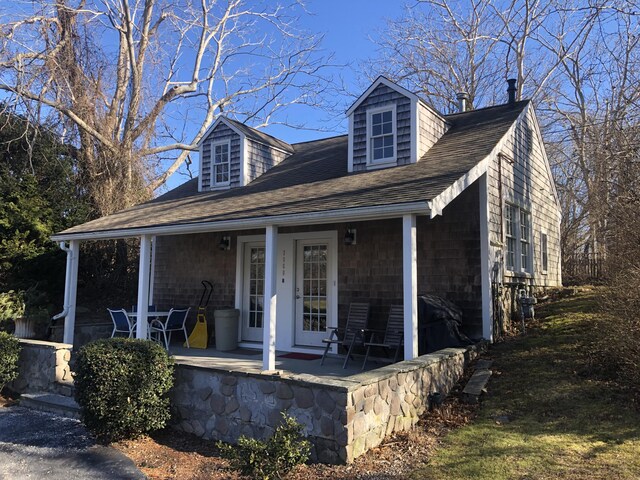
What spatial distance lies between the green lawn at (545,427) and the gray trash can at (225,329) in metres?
4.85

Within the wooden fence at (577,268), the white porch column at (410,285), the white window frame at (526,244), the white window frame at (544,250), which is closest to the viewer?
the white porch column at (410,285)

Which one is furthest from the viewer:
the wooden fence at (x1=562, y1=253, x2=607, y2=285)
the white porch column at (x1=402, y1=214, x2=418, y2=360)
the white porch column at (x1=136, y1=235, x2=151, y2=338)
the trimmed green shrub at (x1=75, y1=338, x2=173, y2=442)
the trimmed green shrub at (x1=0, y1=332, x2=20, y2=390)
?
the wooden fence at (x1=562, y1=253, x2=607, y2=285)

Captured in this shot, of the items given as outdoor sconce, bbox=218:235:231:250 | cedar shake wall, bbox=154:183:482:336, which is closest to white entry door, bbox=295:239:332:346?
cedar shake wall, bbox=154:183:482:336

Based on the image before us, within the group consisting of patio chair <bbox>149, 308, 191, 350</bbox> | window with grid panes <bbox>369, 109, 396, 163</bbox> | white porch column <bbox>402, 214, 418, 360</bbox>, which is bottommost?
patio chair <bbox>149, 308, 191, 350</bbox>

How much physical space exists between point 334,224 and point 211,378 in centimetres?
433

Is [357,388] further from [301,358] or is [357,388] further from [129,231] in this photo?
[129,231]

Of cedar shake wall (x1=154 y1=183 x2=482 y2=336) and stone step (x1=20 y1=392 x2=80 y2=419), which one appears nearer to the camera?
stone step (x1=20 y1=392 x2=80 y2=419)

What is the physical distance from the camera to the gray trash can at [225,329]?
30.8ft

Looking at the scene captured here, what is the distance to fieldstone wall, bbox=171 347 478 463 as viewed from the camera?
4.44m

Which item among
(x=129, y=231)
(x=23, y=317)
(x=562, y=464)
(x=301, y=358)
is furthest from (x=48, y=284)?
(x=562, y=464)

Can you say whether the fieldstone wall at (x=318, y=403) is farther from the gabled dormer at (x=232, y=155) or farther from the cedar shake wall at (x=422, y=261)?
the gabled dormer at (x=232, y=155)

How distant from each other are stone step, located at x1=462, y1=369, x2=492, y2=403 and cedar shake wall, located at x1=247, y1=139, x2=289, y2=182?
22.8 ft

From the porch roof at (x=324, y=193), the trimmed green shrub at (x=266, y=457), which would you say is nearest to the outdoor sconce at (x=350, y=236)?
the porch roof at (x=324, y=193)

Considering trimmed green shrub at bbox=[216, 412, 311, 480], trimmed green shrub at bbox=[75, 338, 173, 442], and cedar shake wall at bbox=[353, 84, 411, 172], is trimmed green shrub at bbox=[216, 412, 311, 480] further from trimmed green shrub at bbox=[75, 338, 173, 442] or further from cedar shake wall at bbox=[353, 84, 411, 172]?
cedar shake wall at bbox=[353, 84, 411, 172]
